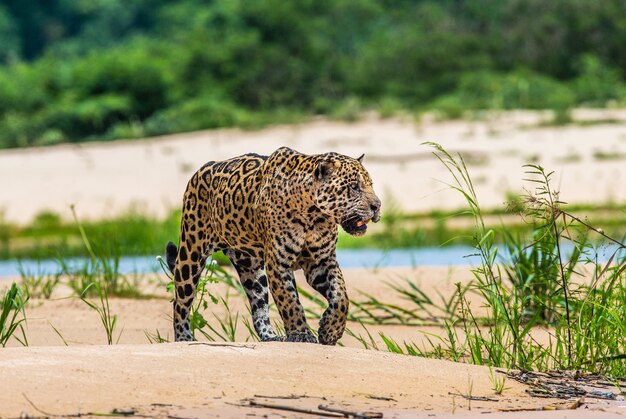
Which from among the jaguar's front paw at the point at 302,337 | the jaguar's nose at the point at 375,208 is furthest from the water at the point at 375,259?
the jaguar's nose at the point at 375,208

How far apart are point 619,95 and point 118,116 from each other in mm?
9464

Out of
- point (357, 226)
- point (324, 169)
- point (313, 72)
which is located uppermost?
point (313, 72)

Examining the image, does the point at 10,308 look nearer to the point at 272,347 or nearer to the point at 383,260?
the point at 272,347

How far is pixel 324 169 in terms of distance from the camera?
19.3ft

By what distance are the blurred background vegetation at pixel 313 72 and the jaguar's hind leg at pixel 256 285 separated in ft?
56.9

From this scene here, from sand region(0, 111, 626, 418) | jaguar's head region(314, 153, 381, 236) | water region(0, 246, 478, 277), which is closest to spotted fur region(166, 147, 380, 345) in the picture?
jaguar's head region(314, 153, 381, 236)

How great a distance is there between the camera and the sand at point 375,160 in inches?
731

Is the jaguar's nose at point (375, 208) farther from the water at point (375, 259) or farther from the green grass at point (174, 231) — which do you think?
the green grass at point (174, 231)

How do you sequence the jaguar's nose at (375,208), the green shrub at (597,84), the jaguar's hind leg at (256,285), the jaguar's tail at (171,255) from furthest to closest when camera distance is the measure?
the green shrub at (597,84), the jaguar's tail at (171,255), the jaguar's hind leg at (256,285), the jaguar's nose at (375,208)

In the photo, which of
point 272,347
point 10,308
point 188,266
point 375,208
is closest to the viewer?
point 272,347

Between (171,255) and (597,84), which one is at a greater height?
(597,84)

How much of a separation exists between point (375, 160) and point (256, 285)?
545 inches

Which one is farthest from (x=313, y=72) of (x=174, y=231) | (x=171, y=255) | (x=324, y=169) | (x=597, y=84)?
(x=324, y=169)

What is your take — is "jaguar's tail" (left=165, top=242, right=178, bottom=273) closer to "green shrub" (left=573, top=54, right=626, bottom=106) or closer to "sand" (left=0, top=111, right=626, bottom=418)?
"sand" (left=0, top=111, right=626, bottom=418)
